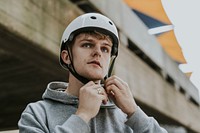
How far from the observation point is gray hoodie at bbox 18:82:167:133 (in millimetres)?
1878

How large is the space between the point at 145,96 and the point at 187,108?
9.35 meters

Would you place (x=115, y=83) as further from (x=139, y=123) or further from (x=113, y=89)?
(x=139, y=123)

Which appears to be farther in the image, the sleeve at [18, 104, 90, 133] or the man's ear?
the man's ear

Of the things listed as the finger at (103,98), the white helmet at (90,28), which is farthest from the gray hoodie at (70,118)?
the white helmet at (90,28)

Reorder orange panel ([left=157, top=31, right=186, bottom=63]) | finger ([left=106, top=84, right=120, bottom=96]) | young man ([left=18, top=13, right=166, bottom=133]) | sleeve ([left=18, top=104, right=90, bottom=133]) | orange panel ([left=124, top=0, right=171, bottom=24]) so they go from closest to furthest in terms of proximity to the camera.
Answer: sleeve ([left=18, top=104, right=90, bottom=133])
young man ([left=18, top=13, right=166, bottom=133])
finger ([left=106, top=84, right=120, bottom=96])
orange panel ([left=124, top=0, right=171, bottom=24])
orange panel ([left=157, top=31, right=186, bottom=63])

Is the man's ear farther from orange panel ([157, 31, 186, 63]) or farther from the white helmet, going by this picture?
orange panel ([157, 31, 186, 63])

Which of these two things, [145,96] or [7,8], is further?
[145,96]

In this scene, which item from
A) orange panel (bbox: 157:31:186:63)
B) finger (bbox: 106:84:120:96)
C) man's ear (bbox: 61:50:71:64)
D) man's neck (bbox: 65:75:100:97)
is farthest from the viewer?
orange panel (bbox: 157:31:186:63)


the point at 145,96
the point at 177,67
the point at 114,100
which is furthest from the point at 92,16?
the point at 177,67

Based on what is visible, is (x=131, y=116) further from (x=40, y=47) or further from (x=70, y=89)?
(x=40, y=47)

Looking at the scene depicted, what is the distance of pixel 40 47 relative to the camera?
270 inches

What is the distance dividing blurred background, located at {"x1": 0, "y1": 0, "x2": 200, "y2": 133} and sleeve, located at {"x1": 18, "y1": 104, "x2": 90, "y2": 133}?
407 centimetres

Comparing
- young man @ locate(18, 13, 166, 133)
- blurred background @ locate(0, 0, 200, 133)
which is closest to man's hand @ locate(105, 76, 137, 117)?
young man @ locate(18, 13, 166, 133)

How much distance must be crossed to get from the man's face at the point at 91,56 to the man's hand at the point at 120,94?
76 mm
